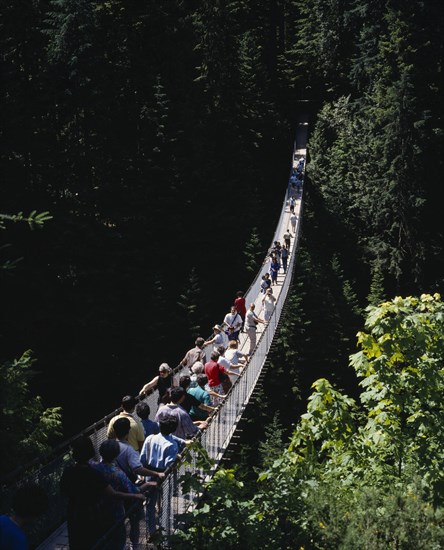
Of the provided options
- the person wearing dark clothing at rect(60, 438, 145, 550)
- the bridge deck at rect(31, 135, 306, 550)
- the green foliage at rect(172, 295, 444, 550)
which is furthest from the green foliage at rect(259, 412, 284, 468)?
the person wearing dark clothing at rect(60, 438, 145, 550)

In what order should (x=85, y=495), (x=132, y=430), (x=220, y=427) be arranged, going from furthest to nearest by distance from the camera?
(x=220, y=427) → (x=132, y=430) → (x=85, y=495)

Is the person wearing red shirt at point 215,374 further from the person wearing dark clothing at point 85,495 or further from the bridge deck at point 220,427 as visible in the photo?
the person wearing dark clothing at point 85,495

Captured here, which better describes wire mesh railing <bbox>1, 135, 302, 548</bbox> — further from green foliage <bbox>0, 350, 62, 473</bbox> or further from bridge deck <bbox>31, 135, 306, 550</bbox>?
green foliage <bbox>0, 350, 62, 473</bbox>

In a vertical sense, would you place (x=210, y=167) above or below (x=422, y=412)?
above

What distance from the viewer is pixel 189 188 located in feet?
103

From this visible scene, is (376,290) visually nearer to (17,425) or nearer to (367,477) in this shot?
(17,425)

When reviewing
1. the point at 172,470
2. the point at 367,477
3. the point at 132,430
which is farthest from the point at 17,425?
the point at 367,477

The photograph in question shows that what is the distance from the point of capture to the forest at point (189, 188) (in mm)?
23062

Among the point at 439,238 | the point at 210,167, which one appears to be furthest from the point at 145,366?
the point at 439,238

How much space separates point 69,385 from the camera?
22859mm

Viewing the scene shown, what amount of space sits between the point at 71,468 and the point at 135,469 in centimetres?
81

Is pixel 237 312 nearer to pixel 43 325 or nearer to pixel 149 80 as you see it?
pixel 43 325

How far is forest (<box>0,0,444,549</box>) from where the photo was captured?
2306 centimetres

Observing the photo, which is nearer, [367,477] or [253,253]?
[367,477]
